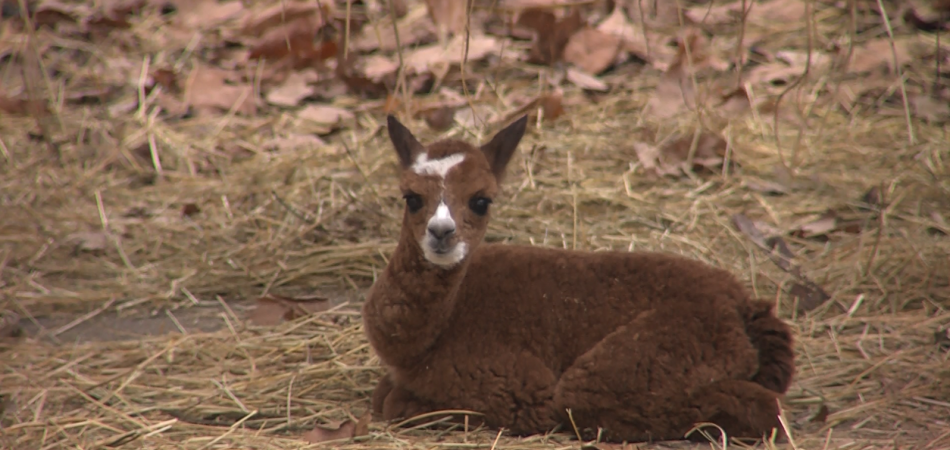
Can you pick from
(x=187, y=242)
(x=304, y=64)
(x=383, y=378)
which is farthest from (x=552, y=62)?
(x=383, y=378)

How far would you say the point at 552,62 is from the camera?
5.58m

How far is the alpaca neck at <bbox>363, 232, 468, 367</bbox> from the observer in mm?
2775

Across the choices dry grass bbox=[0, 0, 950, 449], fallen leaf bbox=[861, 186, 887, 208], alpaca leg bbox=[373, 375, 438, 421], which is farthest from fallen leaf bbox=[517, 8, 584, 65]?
alpaca leg bbox=[373, 375, 438, 421]

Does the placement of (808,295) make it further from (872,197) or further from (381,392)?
(381,392)

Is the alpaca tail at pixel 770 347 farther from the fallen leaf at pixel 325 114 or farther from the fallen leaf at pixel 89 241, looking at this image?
the fallen leaf at pixel 325 114

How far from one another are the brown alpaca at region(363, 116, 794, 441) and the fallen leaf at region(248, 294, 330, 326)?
0.84 meters

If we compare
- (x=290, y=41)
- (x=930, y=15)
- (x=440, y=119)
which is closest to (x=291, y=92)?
(x=290, y=41)

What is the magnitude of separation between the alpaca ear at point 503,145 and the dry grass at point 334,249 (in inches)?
31.3

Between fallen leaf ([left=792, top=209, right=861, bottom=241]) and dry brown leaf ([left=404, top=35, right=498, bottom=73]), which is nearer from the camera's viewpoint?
fallen leaf ([left=792, top=209, right=861, bottom=241])

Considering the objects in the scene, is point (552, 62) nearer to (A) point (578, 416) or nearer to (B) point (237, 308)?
(B) point (237, 308)

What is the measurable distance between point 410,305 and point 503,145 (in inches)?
21.4

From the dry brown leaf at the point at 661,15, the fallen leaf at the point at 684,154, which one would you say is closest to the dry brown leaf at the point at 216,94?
the fallen leaf at the point at 684,154

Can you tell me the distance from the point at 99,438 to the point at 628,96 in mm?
3426

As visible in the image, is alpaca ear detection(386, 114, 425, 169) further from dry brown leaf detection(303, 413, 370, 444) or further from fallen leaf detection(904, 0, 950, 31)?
fallen leaf detection(904, 0, 950, 31)
